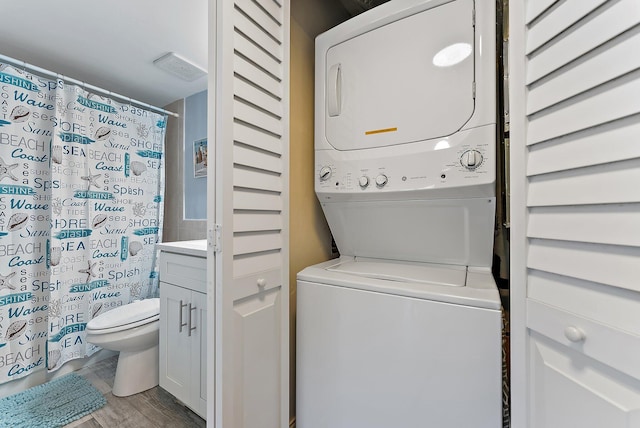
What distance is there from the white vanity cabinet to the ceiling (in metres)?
1.40

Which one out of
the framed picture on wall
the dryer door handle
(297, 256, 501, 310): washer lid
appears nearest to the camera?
(297, 256, 501, 310): washer lid

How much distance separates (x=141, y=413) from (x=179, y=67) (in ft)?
8.03

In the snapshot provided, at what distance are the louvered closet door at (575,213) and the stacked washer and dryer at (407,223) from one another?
171mm

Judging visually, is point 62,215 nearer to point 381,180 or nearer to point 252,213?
point 252,213

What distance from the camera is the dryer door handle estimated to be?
1.34 m

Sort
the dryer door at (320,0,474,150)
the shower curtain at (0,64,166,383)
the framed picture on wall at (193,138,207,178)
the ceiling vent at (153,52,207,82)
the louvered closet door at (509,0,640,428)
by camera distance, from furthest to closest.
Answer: the framed picture on wall at (193,138,207,178)
the ceiling vent at (153,52,207,82)
the shower curtain at (0,64,166,383)
the dryer door at (320,0,474,150)
the louvered closet door at (509,0,640,428)

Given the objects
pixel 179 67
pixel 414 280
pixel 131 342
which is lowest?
pixel 131 342

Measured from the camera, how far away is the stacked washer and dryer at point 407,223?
0.95m

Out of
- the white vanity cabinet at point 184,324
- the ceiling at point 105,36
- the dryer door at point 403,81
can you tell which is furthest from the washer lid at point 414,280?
the ceiling at point 105,36

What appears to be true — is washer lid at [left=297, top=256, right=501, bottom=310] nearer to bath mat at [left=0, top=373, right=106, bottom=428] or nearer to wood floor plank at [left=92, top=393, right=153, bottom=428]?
wood floor plank at [left=92, top=393, right=153, bottom=428]

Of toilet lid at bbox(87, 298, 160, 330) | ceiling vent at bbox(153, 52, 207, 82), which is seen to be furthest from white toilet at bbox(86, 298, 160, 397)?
ceiling vent at bbox(153, 52, 207, 82)

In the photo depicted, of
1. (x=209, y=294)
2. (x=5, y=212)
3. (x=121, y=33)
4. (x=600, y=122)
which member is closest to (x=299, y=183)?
(x=209, y=294)

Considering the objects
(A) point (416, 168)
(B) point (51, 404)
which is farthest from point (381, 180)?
(B) point (51, 404)

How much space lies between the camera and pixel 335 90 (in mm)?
1346
